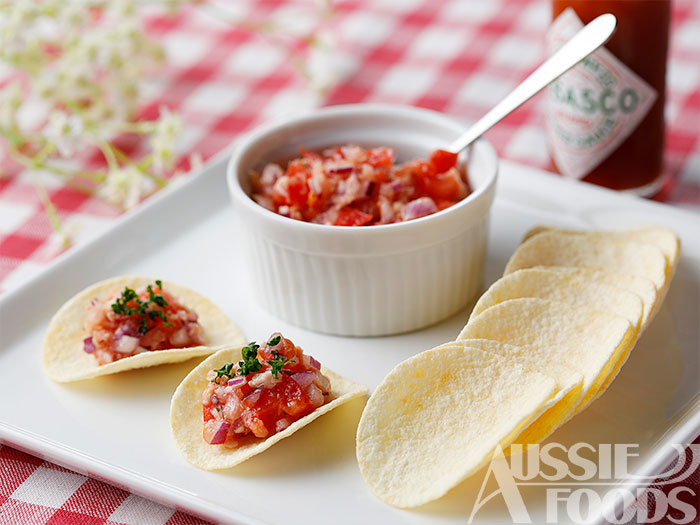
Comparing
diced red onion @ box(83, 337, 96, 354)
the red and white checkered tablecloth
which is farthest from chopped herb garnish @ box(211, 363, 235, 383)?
the red and white checkered tablecloth

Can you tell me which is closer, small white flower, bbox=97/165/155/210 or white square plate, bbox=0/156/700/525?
white square plate, bbox=0/156/700/525

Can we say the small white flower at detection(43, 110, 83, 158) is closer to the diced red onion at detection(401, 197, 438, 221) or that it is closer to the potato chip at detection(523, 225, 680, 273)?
the diced red onion at detection(401, 197, 438, 221)

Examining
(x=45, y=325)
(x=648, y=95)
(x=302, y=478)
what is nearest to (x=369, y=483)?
(x=302, y=478)

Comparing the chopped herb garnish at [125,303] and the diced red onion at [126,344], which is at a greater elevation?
the chopped herb garnish at [125,303]

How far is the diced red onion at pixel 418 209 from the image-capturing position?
2303mm

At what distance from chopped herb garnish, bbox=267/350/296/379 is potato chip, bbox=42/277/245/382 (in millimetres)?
259

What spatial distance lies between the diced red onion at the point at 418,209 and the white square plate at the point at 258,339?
331 millimetres

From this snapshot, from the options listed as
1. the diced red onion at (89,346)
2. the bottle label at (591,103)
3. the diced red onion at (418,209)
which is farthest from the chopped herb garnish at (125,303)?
the bottle label at (591,103)

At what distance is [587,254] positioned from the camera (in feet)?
7.88

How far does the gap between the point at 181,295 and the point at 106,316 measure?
0.27 metres

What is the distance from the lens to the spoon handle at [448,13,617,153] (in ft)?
7.57

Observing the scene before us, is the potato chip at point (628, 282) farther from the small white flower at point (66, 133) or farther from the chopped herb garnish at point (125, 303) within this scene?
the small white flower at point (66, 133)

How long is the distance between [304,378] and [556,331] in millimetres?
599

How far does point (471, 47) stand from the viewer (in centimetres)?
407
